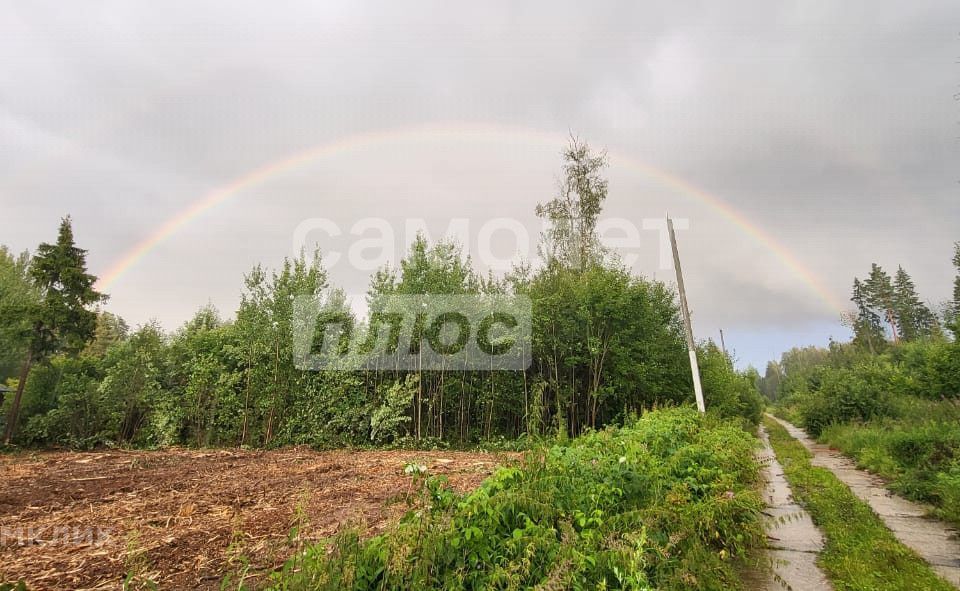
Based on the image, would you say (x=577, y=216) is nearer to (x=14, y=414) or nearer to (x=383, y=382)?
(x=383, y=382)

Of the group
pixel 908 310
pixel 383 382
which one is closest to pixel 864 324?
pixel 908 310

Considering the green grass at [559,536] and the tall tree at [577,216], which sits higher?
the tall tree at [577,216]

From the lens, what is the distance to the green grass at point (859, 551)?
3.28m

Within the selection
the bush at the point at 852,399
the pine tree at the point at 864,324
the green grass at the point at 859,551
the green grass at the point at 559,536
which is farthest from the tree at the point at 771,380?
the green grass at the point at 559,536

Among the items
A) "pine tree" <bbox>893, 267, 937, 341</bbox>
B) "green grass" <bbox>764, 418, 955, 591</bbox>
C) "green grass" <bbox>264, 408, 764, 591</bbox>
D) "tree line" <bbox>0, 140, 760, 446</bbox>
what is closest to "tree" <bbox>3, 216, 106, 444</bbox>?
"tree line" <bbox>0, 140, 760, 446</bbox>

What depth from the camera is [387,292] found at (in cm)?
1311

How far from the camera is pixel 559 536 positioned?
2.56 meters

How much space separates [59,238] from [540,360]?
69.1ft

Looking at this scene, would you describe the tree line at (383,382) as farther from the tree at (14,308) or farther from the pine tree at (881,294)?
the pine tree at (881,294)

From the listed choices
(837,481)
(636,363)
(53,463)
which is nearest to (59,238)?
(53,463)

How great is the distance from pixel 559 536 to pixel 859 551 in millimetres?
3456

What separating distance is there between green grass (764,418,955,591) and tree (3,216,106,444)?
79.0ft

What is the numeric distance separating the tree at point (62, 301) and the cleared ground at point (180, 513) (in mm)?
10929

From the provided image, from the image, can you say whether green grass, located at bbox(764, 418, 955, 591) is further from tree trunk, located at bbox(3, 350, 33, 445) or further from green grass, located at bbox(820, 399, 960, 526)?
tree trunk, located at bbox(3, 350, 33, 445)
